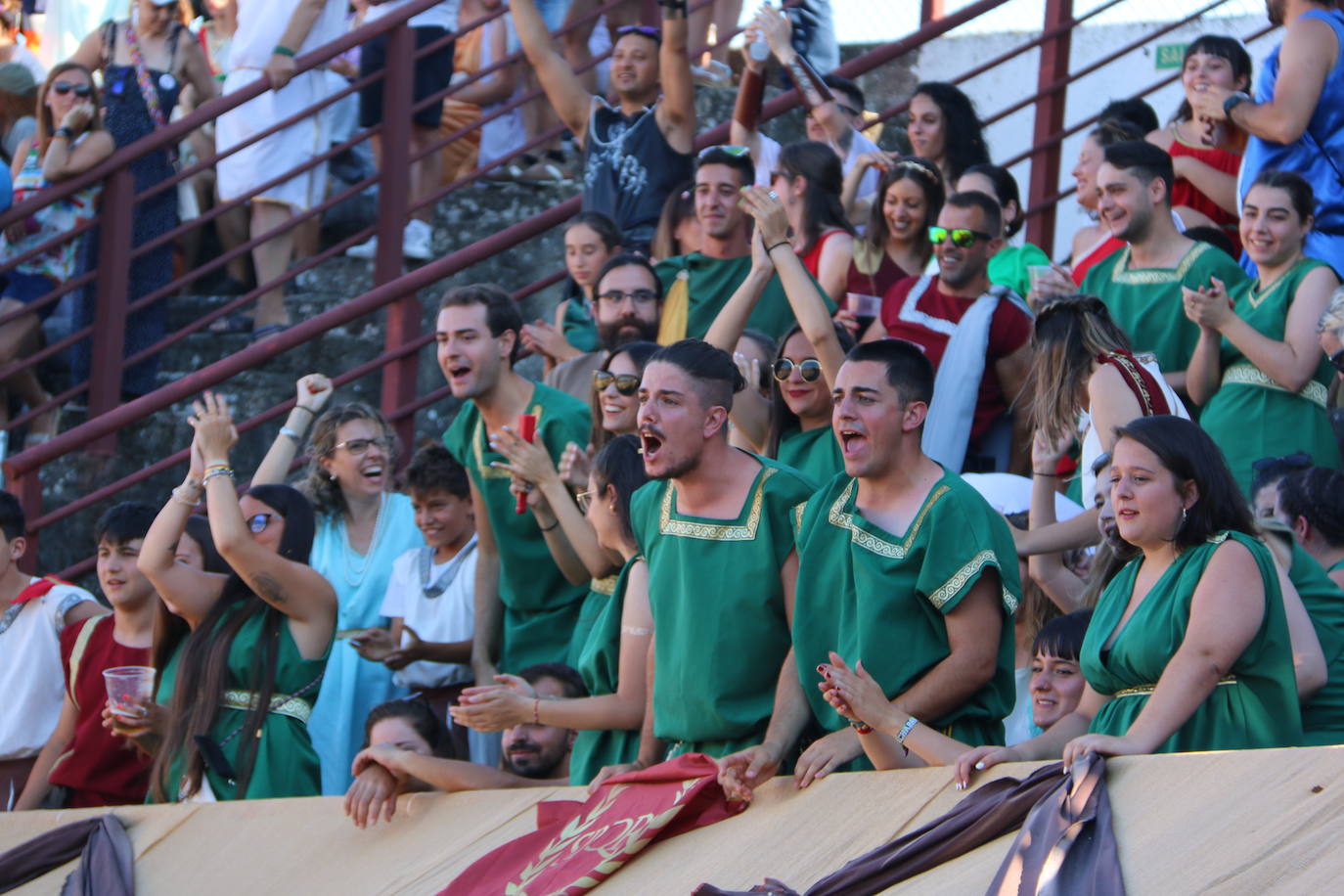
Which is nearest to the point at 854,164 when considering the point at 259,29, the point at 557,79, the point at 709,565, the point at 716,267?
the point at 716,267

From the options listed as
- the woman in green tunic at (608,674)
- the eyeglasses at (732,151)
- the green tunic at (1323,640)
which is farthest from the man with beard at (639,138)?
the green tunic at (1323,640)

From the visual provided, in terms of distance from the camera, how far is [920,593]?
15.7 feet

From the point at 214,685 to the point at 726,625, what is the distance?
2.02 metres

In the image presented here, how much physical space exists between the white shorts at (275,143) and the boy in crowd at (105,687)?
2.55 m

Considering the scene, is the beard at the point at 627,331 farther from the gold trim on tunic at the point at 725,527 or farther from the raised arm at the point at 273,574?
the gold trim on tunic at the point at 725,527

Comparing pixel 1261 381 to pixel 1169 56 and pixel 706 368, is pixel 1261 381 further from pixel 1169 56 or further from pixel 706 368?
pixel 1169 56

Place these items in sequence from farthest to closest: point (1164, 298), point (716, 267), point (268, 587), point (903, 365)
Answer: point (716, 267) < point (1164, 298) < point (268, 587) < point (903, 365)

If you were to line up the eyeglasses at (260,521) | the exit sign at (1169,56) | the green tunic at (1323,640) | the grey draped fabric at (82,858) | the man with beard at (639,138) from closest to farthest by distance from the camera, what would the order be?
1. the green tunic at (1323,640)
2. the grey draped fabric at (82,858)
3. the eyeglasses at (260,521)
4. the man with beard at (639,138)
5. the exit sign at (1169,56)

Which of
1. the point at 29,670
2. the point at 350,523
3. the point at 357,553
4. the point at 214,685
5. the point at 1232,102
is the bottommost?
the point at 214,685

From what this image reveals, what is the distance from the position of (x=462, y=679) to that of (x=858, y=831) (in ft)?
9.71

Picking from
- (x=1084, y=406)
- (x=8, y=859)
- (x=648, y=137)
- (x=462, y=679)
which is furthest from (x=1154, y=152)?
(x=8, y=859)

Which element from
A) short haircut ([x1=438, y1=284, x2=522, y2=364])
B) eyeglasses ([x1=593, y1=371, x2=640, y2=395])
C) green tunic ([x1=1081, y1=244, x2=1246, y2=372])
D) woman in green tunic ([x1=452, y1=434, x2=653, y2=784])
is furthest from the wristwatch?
woman in green tunic ([x1=452, y1=434, x2=653, y2=784])

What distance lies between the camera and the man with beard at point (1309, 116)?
7223 millimetres

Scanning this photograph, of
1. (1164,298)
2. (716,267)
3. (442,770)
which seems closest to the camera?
(442,770)
